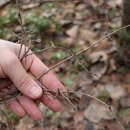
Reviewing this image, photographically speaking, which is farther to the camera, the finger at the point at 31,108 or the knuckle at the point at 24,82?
the finger at the point at 31,108

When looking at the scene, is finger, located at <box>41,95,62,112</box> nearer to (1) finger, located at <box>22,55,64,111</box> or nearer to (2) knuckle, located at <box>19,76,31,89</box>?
(1) finger, located at <box>22,55,64,111</box>

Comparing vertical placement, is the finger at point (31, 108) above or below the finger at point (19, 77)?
below

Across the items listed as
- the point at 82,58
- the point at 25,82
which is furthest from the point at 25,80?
the point at 82,58

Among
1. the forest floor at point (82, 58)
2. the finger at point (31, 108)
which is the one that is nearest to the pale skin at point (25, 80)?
the finger at point (31, 108)

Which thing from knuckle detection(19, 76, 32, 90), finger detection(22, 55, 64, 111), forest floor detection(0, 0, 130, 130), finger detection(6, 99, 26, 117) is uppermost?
knuckle detection(19, 76, 32, 90)

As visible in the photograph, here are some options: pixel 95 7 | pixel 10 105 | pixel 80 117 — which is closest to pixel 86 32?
pixel 95 7

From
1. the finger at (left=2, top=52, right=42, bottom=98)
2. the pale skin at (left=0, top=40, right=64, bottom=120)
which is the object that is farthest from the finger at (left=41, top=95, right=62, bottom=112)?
the finger at (left=2, top=52, right=42, bottom=98)

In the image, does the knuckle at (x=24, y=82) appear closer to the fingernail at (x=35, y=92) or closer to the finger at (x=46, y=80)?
the fingernail at (x=35, y=92)
